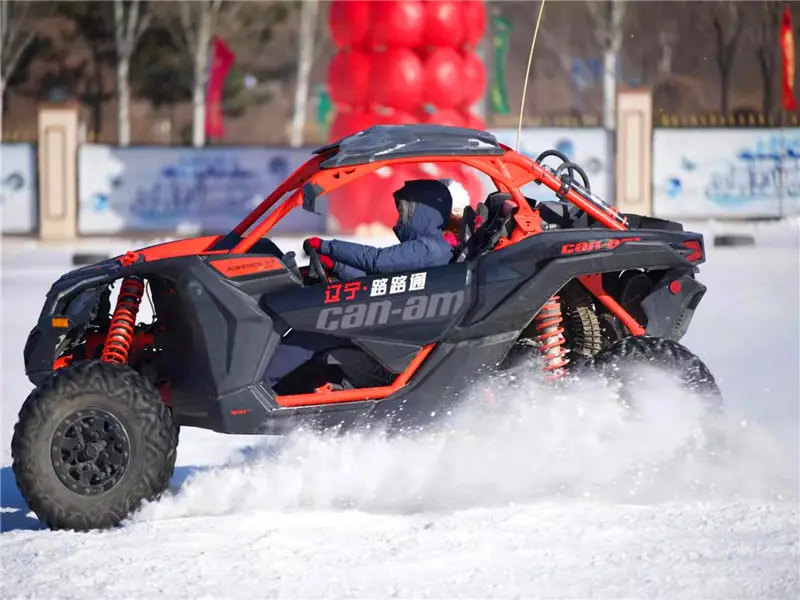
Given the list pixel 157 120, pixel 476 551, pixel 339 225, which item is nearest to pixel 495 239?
pixel 476 551

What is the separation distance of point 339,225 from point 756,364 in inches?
607

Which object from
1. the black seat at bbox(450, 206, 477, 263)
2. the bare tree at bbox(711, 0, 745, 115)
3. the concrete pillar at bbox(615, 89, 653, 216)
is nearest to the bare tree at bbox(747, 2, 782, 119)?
the bare tree at bbox(711, 0, 745, 115)

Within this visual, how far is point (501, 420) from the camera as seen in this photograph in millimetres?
6484

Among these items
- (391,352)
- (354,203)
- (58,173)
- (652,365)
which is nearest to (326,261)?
(391,352)

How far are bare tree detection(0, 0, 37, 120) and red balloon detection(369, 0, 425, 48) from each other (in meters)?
23.1

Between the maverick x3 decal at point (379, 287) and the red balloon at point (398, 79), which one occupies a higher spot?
the red balloon at point (398, 79)

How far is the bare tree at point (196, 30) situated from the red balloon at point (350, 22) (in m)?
17.2

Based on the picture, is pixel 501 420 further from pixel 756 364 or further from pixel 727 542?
pixel 756 364

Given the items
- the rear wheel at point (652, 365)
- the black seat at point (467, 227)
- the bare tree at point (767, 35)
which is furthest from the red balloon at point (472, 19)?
the bare tree at point (767, 35)

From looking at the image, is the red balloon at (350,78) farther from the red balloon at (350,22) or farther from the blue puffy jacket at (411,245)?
the blue puffy jacket at (411,245)

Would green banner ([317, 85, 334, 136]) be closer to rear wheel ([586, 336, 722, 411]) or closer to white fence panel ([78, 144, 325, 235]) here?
white fence panel ([78, 144, 325, 235])

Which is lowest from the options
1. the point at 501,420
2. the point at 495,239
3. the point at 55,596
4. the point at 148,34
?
the point at 55,596

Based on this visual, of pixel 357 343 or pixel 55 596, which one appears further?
pixel 357 343

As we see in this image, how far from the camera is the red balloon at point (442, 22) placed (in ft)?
76.8
